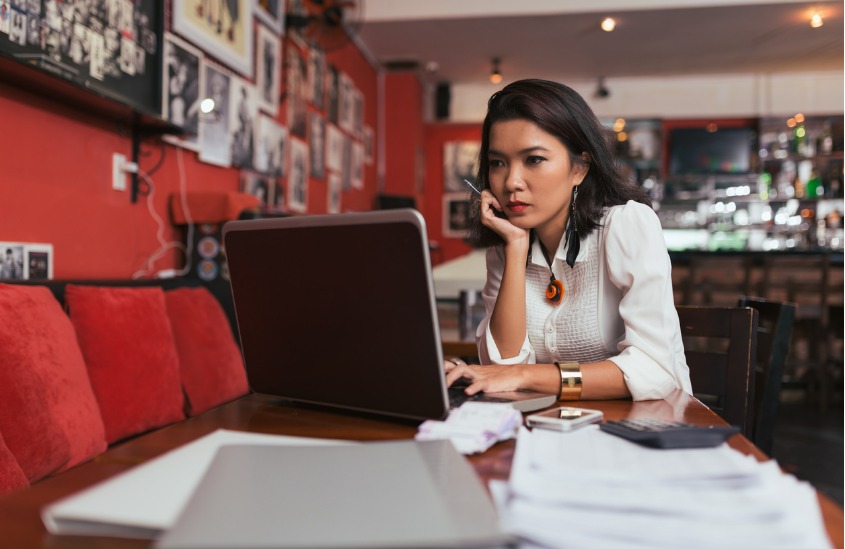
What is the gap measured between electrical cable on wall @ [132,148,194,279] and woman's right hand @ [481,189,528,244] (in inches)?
66.1

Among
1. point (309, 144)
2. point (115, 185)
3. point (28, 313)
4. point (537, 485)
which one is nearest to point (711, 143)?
point (309, 144)

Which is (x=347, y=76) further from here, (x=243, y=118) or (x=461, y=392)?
(x=461, y=392)

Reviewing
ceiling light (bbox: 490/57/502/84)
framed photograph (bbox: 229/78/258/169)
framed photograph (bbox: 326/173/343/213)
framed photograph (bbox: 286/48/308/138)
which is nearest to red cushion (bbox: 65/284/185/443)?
framed photograph (bbox: 229/78/258/169)

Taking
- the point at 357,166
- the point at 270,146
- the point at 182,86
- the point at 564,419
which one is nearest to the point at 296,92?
the point at 270,146

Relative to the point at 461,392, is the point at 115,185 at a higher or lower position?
higher

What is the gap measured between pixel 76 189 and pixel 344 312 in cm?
182

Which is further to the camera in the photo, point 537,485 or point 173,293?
point 173,293

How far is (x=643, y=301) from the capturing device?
4.07 ft

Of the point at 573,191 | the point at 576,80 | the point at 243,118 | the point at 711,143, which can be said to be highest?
the point at 576,80

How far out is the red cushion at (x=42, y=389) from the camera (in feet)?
4.66

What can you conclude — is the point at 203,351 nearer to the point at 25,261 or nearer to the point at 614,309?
the point at 25,261

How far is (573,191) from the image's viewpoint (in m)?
1.52

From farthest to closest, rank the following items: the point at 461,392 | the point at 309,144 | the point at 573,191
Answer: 1. the point at 309,144
2. the point at 573,191
3. the point at 461,392

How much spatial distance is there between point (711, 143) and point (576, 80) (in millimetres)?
1741
